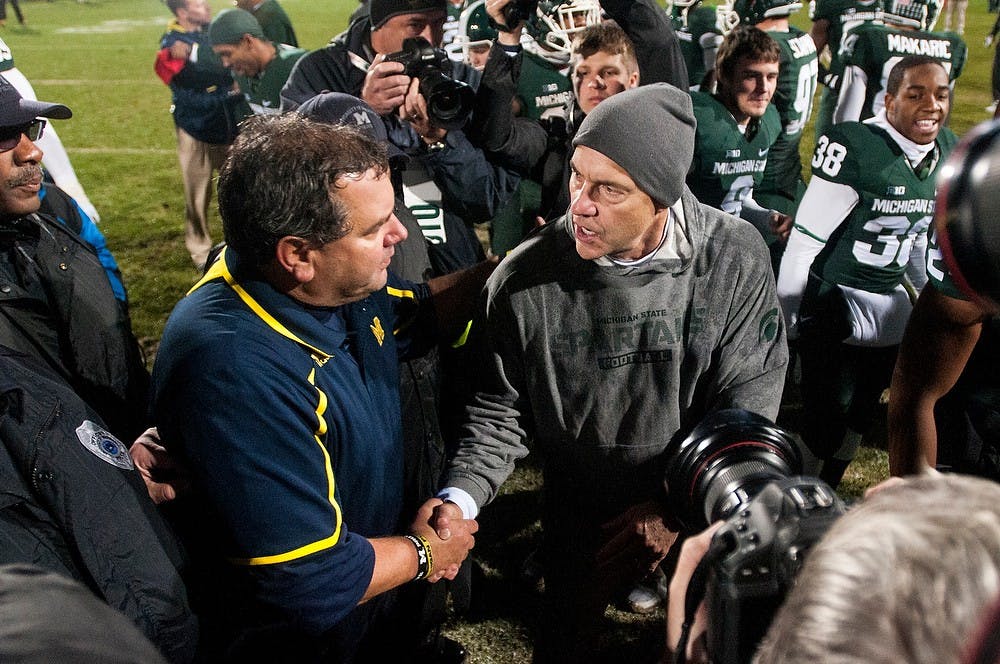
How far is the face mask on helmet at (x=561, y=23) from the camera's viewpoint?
3771 mm

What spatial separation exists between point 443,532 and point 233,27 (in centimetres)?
447

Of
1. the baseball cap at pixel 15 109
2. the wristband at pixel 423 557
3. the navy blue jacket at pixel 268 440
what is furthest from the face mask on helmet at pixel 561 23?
the wristband at pixel 423 557

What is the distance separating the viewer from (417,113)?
2.72 metres

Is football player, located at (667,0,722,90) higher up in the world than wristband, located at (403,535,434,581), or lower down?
higher up

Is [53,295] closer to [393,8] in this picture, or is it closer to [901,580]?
[393,8]

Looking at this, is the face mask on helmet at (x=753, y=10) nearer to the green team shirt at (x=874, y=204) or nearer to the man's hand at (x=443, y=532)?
the green team shirt at (x=874, y=204)

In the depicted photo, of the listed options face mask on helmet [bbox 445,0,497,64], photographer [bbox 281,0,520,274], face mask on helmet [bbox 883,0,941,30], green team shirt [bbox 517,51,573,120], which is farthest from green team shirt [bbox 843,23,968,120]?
photographer [bbox 281,0,520,274]

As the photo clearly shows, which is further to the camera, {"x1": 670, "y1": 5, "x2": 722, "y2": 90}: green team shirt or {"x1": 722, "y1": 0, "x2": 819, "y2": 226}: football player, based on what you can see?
{"x1": 670, "y1": 5, "x2": 722, "y2": 90}: green team shirt

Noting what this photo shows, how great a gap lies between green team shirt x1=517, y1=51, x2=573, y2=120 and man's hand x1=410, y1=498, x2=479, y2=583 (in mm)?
3117

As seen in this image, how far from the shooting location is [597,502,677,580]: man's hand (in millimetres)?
1898

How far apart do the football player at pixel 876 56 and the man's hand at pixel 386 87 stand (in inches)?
132

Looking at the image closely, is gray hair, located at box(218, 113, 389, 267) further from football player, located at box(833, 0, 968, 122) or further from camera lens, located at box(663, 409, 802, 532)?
football player, located at box(833, 0, 968, 122)

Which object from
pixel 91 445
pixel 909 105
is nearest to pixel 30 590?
pixel 91 445

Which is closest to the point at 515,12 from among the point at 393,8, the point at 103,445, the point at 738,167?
the point at 393,8
